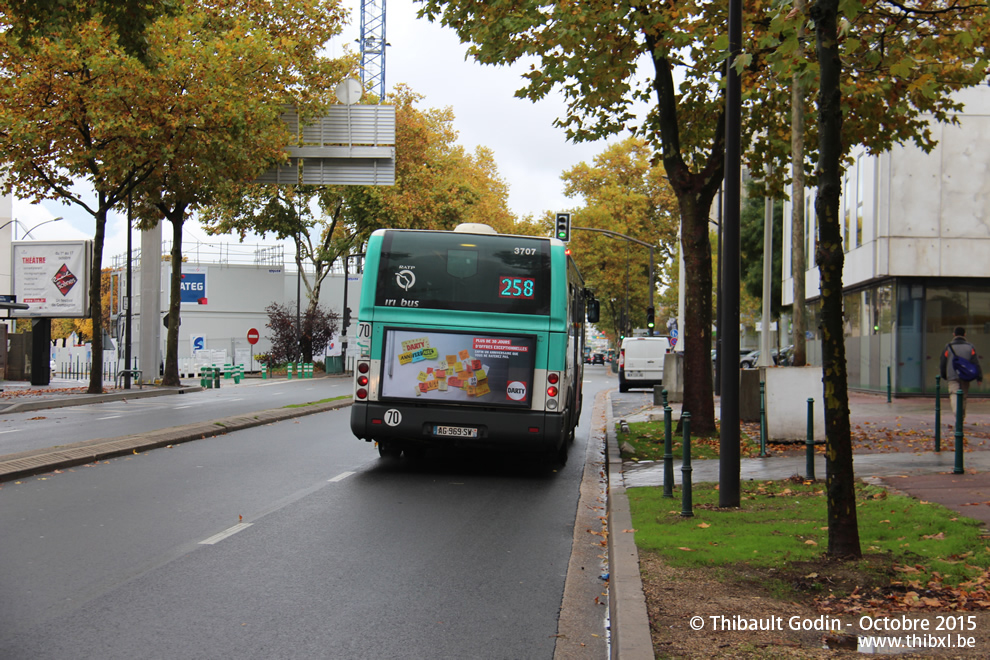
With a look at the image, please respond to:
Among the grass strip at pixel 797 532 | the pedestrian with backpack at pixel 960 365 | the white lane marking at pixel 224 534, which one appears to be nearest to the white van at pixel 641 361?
the pedestrian with backpack at pixel 960 365

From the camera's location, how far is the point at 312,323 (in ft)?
180

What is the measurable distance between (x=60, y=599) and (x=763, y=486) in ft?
23.1

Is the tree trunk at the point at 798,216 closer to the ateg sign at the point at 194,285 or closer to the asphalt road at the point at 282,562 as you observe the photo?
the asphalt road at the point at 282,562

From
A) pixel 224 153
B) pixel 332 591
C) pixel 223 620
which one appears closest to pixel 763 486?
pixel 332 591

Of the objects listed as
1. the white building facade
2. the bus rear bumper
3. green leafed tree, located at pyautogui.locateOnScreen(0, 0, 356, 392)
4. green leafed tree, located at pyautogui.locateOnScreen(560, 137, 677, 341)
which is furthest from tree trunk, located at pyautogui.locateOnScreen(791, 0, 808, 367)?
green leafed tree, located at pyautogui.locateOnScreen(560, 137, 677, 341)

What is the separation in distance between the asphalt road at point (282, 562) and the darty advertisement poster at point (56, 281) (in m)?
23.6

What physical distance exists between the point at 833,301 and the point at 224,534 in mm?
5015

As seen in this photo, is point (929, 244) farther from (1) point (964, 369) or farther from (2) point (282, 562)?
(2) point (282, 562)

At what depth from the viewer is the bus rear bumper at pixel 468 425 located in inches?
471

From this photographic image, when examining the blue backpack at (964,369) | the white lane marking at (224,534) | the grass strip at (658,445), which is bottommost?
the white lane marking at (224,534)

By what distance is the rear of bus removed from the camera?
12.0 metres

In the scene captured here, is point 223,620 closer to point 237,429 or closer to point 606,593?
point 606,593

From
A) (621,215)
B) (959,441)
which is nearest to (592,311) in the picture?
(959,441)

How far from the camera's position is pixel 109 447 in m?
13.4
